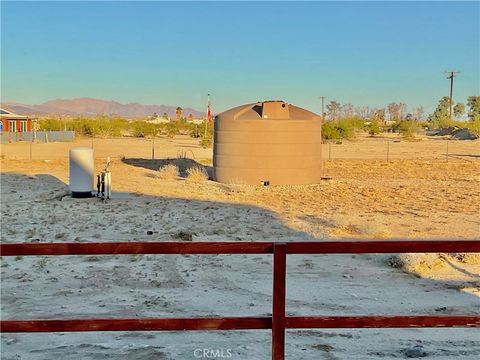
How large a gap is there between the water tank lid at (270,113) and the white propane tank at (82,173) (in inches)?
249

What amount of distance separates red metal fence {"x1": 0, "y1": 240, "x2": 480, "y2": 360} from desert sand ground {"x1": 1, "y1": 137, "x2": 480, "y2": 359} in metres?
1.50

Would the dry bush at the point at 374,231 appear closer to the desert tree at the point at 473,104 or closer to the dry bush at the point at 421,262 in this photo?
the dry bush at the point at 421,262

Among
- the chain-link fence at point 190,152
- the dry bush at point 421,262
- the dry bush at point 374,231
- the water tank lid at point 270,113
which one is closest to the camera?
the dry bush at point 421,262

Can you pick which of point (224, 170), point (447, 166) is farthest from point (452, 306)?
point (447, 166)

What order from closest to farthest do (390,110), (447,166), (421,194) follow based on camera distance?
1. (421,194)
2. (447,166)
3. (390,110)

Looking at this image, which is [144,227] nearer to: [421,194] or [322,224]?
[322,224]

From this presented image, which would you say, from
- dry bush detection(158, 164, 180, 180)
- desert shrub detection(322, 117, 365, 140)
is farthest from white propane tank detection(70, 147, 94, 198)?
desert shrub detection(322, 117, 365, 140)

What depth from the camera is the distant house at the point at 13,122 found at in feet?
180

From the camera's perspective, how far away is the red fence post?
3383mm

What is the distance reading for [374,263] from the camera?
888 centimetres

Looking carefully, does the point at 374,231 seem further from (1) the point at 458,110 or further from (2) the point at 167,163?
(1) the point at 458,110

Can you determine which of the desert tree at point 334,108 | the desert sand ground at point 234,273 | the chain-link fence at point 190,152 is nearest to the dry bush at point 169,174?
the desert sand ground at point 234,273

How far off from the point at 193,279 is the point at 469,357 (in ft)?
13.3

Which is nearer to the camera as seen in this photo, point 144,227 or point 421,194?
point 144,227
